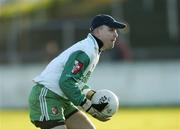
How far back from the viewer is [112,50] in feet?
94.5

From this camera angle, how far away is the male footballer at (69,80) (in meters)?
9.43

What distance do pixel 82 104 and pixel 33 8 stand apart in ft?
118

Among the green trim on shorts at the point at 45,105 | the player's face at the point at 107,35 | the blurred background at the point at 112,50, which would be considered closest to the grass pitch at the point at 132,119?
the blurred background at the point at 112,50

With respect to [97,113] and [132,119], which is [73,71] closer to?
[97,113]

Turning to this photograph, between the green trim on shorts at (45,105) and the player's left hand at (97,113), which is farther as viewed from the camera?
the player's left hand at (97,113)

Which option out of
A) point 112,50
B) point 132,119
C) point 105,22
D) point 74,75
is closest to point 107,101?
point 74,75

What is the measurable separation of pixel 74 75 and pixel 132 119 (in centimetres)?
971

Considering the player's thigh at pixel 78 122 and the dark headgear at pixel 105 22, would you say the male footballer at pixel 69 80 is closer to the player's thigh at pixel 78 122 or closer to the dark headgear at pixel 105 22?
the dark headgear at pixel 105 22

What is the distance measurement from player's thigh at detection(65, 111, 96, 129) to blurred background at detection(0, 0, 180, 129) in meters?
5.90

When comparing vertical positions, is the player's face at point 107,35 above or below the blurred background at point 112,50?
above

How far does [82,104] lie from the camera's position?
957cm

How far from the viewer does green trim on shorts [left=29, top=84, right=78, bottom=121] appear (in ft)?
31.8

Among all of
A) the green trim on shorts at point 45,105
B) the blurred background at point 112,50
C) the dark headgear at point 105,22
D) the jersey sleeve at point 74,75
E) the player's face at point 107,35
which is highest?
the dark headgear at point 105,22

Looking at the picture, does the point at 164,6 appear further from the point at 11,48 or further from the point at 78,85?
the point at 78,85
